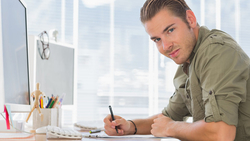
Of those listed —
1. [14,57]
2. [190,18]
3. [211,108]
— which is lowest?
[211,108]

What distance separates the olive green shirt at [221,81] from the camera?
773 mm

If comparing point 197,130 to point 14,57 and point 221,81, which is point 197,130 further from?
point 14,57

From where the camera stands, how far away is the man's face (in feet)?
3.04

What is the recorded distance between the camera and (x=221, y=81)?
790 millimetres

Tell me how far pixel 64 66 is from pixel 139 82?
1696mm

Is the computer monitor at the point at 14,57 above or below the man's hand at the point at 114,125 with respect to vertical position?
above

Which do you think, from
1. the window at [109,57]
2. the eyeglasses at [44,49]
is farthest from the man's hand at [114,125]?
the window at [109,57]

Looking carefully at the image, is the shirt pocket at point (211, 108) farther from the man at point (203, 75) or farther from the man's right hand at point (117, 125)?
the man's right hand at point (117, 125)

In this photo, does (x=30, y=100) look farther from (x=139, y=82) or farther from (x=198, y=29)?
(x=139, y=82)

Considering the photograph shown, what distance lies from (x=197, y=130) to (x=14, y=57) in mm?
660

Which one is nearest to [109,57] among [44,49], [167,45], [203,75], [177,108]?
[44,49]

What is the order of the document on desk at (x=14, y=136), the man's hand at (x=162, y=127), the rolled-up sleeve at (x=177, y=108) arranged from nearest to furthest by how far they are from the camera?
the document on desk at (x=14, y=136) → the man's hand at (x=162, y=127) → the rolled-up sleeve at (x=177, y=108)

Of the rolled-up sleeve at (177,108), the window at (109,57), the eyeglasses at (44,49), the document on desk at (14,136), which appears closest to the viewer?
the document on desk at (14,136)

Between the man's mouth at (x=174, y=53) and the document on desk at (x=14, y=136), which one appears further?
the man's mouth at (x=174, y=53)
